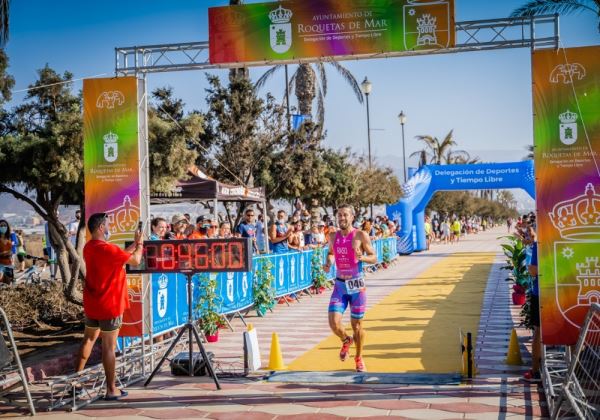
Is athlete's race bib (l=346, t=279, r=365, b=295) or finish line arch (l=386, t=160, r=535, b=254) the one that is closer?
athlete's race bib (l=346, t=279, r=365, b=295)

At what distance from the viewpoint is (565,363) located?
767cm

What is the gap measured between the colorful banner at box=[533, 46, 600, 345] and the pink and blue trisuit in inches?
80.4

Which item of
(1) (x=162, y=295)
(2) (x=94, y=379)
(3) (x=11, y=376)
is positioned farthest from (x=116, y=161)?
(3) (x=11, y=376)

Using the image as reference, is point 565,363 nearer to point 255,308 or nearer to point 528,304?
point 528,304

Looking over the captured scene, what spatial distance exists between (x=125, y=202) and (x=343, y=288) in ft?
9.57

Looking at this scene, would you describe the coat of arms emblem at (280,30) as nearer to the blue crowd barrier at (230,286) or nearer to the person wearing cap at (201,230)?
the blue crowd barrier at (230,286)

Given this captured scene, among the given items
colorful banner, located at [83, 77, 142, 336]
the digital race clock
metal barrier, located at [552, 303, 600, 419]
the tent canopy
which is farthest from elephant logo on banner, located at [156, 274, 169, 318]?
the tent canopy

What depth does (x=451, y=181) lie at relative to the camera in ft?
117

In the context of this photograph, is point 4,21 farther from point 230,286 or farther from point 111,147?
point 230,286

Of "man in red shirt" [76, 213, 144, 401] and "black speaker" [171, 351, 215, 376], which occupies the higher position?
"man in red shirt" [76, 213, 144, 401]

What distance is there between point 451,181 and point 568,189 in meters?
28.8

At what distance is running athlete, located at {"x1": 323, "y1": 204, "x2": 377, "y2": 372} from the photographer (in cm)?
825

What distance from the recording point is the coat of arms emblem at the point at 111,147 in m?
8.77

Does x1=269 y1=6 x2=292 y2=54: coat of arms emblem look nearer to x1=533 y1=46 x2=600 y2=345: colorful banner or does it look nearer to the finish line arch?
x1=533 y1=46 x2=600 y2=345: colorful banner
